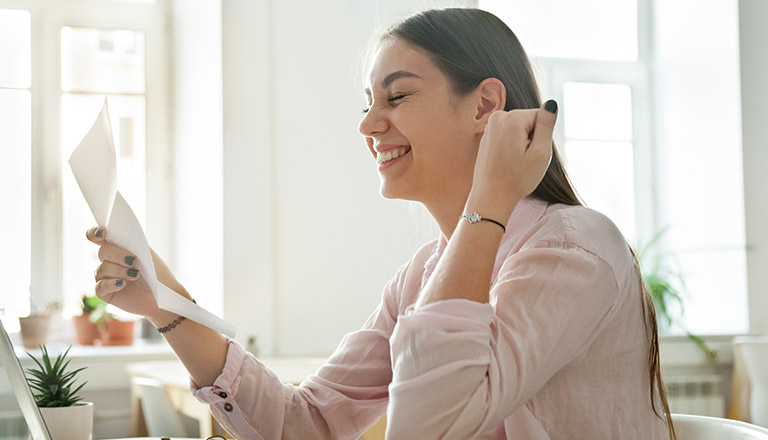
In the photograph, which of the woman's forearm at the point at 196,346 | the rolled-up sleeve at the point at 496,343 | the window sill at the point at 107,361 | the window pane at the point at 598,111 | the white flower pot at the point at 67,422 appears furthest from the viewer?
the window pane at the point at 598,111

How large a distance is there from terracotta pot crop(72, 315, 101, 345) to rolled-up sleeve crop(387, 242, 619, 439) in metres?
2.72

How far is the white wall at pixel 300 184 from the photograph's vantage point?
3143mm

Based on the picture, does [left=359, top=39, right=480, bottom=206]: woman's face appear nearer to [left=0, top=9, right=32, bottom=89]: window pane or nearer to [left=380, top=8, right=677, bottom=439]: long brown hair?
[left=380, top=8, right=677, bottom=439]: long brown hair

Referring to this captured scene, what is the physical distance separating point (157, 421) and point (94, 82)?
1.61 m

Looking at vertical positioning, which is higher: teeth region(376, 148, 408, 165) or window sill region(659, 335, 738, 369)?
teeth region(376, 148, 408, 165)

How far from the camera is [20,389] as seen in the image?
932mm

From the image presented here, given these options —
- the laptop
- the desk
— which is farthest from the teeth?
the desk

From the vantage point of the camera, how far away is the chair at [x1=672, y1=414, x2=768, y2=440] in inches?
47.0

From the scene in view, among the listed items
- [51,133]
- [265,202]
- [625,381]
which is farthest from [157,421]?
[625,381]

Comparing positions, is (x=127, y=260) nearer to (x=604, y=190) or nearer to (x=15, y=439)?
(x=15, y=439)

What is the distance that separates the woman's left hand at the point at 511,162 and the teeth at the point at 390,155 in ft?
0.83

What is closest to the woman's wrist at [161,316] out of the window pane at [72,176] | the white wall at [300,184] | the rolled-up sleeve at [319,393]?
the rolled-up sleeve at [319,393]

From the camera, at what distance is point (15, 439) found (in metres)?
0.89

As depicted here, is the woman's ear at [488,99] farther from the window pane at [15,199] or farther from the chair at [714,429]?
the window pane at [15,199]
